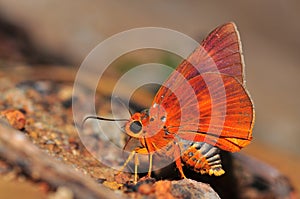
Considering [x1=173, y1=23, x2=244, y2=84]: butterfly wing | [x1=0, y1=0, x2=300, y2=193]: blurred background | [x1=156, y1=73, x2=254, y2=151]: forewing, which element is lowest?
[x1=156, y1=73, x2=254, y2=151]: forewing

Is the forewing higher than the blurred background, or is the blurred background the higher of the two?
Result: the blurred background

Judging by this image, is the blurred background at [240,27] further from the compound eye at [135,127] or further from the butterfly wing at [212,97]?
the compound eye at [135,127]

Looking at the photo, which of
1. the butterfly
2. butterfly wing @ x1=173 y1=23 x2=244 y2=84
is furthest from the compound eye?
butterfly wing @ x1=173 y1=23 x2=244 y2=84

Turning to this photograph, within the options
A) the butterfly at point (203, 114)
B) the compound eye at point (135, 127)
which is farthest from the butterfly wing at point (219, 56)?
the compound eye at point (135, 127)

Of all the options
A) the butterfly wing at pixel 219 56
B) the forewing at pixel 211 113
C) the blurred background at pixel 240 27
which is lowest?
the forewing at pixel 211 113

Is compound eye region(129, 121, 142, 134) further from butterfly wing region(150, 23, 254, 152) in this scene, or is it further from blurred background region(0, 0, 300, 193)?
blurred background region(0, 0, 300, 193)

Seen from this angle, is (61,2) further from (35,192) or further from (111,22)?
(35,192)

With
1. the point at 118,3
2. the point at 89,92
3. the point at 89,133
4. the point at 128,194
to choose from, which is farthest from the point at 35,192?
the point at 118,3

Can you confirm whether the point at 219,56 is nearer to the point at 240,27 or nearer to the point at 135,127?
the point at 135,127
